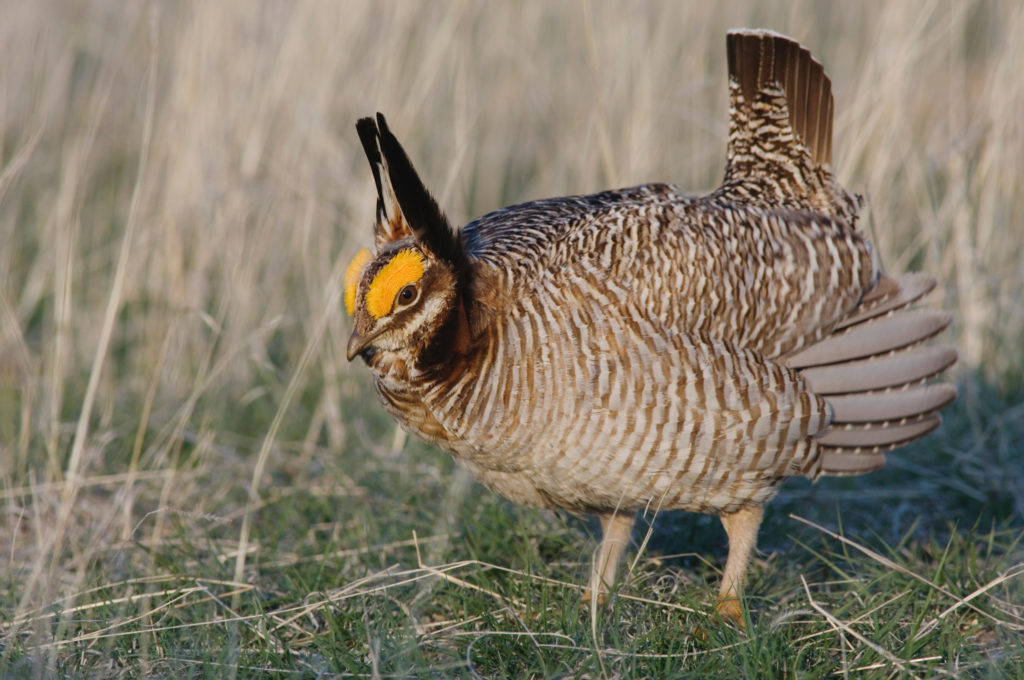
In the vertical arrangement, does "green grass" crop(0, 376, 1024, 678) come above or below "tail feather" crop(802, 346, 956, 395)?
below

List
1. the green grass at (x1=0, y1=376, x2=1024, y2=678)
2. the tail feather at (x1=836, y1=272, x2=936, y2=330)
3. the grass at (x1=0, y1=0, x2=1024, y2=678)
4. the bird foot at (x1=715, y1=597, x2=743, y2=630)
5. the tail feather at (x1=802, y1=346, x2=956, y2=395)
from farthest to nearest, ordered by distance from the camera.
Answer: the tail feather at (x1=836, y1=272, x2=936, y2=330) < the tail feather at (x1=802, y1=346, x2=956, y2=395) < the bird foot at (x1=715, y1=597, x2=743, y2=630) < the grass at (x1=0, y1=0, x2=1024, y2=678) < the green grass at (x1=0, y1=376, x2=1024, y2=678)

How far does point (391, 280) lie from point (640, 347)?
0.66 m

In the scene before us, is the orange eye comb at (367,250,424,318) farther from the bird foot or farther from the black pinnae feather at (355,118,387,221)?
the bird foot

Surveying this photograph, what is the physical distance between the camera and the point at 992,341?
4.67m

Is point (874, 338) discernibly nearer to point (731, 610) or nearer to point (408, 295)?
point (731, 610)

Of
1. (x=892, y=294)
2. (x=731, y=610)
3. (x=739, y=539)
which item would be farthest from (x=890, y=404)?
(x=731, y=610)

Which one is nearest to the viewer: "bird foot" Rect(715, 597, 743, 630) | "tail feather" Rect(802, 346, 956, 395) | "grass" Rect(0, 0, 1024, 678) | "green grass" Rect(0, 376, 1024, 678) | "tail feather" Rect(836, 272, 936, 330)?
"green grass" Rect(0, 376, 1024, 678)

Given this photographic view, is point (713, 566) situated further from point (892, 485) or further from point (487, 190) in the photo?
point (487, 190)

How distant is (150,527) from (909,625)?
2420mm

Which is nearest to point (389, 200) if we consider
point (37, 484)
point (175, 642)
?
point (175, 642)

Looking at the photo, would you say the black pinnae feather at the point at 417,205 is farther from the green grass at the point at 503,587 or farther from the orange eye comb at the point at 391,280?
the green grass at the point at 503,587

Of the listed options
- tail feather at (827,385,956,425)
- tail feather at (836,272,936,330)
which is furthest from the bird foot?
tail feather at (836,272,936,330)

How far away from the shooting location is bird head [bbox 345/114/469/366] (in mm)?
2717

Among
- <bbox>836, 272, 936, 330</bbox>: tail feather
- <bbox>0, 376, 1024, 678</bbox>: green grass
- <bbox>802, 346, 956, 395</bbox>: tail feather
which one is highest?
<bbox>836, 272, 936, 330</bbox>: tail feather
